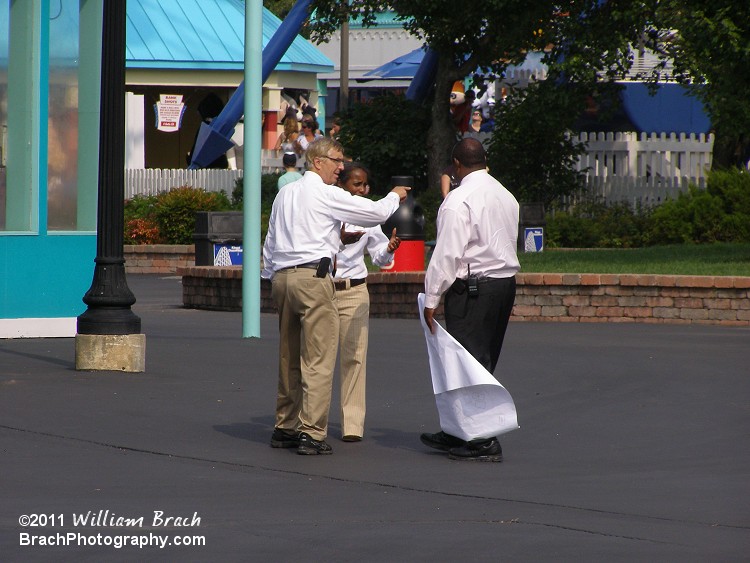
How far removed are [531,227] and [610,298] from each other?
7529mm

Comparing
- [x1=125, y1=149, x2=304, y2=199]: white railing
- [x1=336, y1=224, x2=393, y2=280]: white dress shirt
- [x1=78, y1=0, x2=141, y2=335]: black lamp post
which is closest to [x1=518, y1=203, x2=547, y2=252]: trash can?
[x1=125, y1=149, x2=304, y2=199]: white railing

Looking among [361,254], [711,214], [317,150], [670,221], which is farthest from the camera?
[670,221]

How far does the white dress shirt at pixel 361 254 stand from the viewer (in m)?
9.23

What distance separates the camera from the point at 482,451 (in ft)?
28.6

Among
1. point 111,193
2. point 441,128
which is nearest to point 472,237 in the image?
point 111,193

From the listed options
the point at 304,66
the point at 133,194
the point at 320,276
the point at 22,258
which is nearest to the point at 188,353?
the point at 22,258

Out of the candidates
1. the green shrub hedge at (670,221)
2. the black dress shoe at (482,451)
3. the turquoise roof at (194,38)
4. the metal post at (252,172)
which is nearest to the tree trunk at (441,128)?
the green shrub hedge at (670,221)

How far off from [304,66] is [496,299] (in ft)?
108

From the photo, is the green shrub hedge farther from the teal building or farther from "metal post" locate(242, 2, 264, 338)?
the teal building

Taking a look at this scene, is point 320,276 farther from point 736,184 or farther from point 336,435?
point 736,184

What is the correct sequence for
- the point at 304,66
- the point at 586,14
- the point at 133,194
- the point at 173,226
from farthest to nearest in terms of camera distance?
the point at 304,66
the point at 133,194
the point at 173,226
the point at 586,14

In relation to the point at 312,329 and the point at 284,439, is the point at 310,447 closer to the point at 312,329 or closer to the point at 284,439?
the point at 284,439

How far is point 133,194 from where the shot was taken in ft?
103

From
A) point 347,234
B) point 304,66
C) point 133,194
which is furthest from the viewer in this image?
point 304,66
